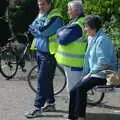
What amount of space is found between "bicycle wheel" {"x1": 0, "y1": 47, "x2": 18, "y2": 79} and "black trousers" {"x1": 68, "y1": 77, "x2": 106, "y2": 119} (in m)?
4.83

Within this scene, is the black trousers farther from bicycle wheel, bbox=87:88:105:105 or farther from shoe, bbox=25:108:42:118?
bicycle wheel, bbox=87:88:105:105

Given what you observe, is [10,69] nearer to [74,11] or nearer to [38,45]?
[38,45]

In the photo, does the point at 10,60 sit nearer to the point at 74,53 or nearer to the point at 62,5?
the point at 62,5

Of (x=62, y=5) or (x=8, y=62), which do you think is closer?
(x=62, y=5)

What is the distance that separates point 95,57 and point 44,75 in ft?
4.83

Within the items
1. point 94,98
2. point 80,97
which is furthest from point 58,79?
point 80,97

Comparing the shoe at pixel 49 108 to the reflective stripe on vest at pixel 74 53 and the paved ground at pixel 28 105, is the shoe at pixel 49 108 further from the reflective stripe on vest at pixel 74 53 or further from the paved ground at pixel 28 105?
the reflective stripe on vest at pixel 74 53

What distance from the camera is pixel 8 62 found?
12.4 meters

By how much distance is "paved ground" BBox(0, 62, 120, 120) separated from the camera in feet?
28.1

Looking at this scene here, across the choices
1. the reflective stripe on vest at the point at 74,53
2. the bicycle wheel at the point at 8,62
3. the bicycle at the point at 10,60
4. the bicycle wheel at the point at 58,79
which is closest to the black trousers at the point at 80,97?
the reflective stripe on vest at the point at 74,53

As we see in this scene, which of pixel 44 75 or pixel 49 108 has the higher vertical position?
pixel 44 75

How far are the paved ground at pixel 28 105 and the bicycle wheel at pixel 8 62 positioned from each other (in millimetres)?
915

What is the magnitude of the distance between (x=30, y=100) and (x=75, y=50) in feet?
7.76

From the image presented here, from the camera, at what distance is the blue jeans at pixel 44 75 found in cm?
852
